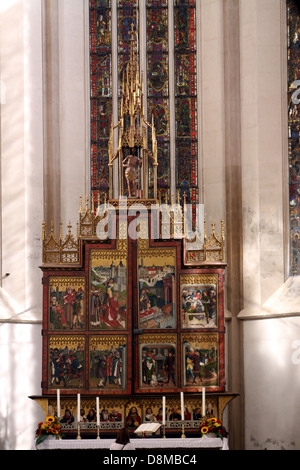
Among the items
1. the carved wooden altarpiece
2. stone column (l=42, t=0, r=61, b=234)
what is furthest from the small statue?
stone column (l=42, t=0, r=61, b=234)

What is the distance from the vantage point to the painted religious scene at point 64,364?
13.9m

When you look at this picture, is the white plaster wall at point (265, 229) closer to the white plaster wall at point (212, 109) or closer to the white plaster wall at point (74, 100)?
the white plaster wall at point (212, 109)

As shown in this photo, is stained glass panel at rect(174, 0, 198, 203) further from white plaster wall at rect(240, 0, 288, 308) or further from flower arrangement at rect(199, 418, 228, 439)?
flower arrangement at rect(199, 418, 228, 439)

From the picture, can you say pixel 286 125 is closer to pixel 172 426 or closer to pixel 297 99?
pixel 297 99

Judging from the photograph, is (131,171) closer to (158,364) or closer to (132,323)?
(132,323)

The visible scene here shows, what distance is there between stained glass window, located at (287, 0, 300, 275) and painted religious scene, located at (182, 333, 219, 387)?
2.68m

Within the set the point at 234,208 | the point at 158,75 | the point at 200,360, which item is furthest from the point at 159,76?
the point at 200,360

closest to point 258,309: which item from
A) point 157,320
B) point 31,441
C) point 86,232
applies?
point 157,320

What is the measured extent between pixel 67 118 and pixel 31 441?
5931mm

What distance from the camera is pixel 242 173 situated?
53.7 ft

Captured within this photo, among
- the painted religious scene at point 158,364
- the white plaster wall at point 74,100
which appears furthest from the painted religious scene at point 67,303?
the white plaster wall at point 74,100

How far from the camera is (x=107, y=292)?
14125 mm

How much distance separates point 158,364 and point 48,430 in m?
2.08

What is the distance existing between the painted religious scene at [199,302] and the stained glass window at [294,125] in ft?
7.82
